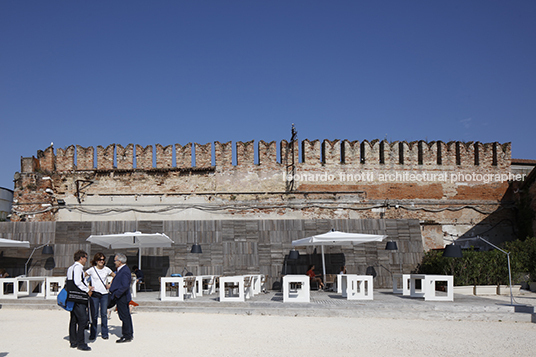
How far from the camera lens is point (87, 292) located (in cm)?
613

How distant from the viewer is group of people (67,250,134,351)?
6.04 metres

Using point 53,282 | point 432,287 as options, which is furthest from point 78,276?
point 432,287

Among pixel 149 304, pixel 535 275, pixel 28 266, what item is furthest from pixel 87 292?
pixel 535 275

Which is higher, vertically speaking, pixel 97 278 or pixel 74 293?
pixel 97 278

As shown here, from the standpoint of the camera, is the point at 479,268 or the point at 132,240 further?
the point at 479,268

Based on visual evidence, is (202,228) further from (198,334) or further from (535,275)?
(535,275)

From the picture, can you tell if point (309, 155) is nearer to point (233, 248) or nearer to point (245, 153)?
point (245, 153)

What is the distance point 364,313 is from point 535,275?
6960 millimetres

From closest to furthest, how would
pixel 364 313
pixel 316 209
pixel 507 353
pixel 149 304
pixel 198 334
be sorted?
1. pixel 507 353
2. pixel 198 334
3. pixel 364 313
4. pixel 149 304
5. pixel 316 209

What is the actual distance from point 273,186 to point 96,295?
12077 mm

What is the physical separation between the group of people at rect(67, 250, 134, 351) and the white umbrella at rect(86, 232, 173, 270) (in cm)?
479

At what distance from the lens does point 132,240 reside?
12.1 m

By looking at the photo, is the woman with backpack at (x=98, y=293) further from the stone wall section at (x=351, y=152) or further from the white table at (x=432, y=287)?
the stone wall section at (x=351, y=152)

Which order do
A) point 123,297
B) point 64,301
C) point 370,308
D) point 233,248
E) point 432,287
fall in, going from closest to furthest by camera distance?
point 64,301 → point 123,297 → point 370,308 → point 432,287 → point 233,248
